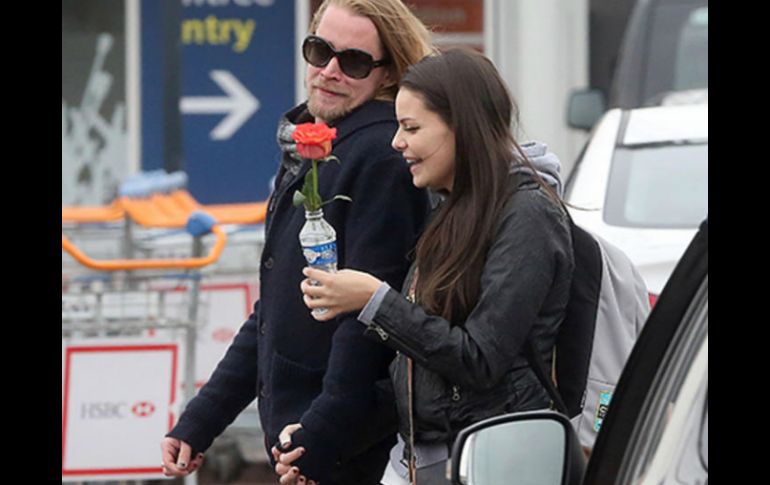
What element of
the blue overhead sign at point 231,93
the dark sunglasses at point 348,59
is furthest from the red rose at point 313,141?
the blue overhead sign at point 231,93

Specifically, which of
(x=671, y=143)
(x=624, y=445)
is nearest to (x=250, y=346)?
(x=624, y=445)

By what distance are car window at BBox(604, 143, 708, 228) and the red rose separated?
3110mm

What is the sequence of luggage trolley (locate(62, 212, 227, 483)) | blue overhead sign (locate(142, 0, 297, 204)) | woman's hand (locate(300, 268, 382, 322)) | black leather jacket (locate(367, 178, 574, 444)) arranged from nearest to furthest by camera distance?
black leather jacket (locate(367, 178, 574, 444)) → woman's hand (locate(300, 268, 382, 322)) → luggage trolley (locate(62, 212, 227, 483)) → blue overhead sign (locate(142, 0, 297, 204))

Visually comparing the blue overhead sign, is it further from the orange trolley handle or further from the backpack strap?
the backpack strap

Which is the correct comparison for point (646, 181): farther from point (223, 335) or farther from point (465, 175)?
point (465, 175)

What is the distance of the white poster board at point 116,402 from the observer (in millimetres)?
7066

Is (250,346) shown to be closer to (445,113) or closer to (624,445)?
(445,113)

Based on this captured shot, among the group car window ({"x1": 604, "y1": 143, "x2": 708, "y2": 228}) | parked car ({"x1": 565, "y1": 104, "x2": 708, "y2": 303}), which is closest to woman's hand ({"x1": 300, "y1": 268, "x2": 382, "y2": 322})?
parked car ({"x1": 565, "y1": 104, "x2": 708, "y2": 303})

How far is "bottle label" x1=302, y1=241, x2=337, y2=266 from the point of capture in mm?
3561

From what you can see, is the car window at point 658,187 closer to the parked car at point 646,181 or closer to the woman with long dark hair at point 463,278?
the parked car at point 646,181

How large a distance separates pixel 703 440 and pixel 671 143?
16.0ft

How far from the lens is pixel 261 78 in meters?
13.4

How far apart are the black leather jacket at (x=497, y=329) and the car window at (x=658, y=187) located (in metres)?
3.21
